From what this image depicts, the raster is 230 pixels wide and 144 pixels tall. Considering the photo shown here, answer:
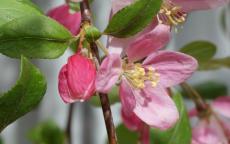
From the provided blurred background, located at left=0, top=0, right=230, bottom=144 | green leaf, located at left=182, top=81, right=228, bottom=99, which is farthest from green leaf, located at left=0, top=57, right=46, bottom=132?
blurred background, located at left=0, top=0, right=230, bottom=144

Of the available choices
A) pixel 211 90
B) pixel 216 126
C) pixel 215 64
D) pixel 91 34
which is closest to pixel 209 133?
pixel 216 126

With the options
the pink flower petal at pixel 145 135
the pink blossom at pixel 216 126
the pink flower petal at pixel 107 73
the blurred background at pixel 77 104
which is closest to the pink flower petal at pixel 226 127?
the pink blossom at pixel 216 126

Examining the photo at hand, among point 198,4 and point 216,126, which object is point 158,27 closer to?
point 198,4

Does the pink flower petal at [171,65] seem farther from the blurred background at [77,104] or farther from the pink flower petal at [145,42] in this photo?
the blurred background at [77,104]

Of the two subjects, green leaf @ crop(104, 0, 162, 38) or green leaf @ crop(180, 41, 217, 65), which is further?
green leaf @ crop(180, 41, 217, 65)

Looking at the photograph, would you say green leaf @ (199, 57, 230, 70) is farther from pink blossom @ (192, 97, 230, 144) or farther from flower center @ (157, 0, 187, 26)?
flower center @ (157, 0, 187, 26)

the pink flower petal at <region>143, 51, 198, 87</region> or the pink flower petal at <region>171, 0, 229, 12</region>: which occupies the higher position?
the pink flower petal at <region>171, 0, 229, 12</region>
